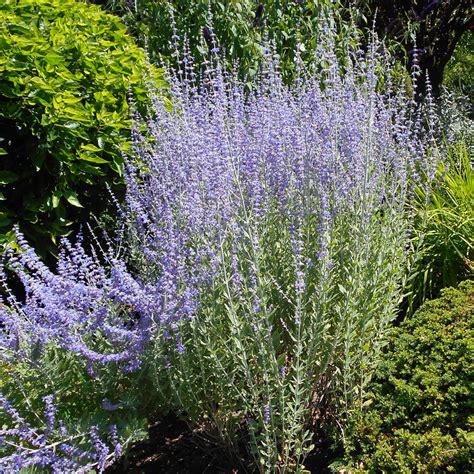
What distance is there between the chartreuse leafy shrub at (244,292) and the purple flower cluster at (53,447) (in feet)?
0.13

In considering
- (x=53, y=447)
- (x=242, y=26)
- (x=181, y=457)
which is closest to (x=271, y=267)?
(x=181, y=457)

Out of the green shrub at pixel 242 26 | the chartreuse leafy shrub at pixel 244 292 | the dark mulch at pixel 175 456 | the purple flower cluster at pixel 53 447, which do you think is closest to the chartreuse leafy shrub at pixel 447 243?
the chartreuse leafy shrub at pixel 244 292

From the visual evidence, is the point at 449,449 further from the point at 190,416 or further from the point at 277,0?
the point at 277,0

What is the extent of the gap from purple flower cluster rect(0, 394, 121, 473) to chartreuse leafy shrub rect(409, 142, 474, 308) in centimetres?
231

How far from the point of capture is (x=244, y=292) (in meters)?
2.41

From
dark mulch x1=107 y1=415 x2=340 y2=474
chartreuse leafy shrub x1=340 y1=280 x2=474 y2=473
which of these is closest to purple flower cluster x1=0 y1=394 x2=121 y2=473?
dark mulch x1=107 y1=415 x2=340 y2=474

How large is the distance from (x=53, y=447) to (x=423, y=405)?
1614mm

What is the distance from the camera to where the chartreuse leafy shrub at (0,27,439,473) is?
2.49 metres

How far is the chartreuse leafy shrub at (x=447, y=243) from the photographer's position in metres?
4.08

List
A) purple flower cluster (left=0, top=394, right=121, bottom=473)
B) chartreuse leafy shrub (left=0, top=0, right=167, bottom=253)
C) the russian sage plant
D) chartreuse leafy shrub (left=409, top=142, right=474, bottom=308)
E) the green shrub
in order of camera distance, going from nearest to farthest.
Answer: purple flower cluster (left=0, top=394, right=121, bottom=473) → the russian sage plant → chartreuse leafy shrub (left=0, top=0, right=167, bottom=253) → chartreuse leafy shrub (left=409, top=142, right=474, bottom=308) → the green shrub

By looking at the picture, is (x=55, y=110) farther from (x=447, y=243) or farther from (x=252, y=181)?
(x=447, y=243)

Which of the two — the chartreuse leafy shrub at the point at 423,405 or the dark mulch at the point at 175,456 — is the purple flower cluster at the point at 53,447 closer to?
the dark mulch at the point at 175,456

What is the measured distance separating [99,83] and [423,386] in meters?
2.83

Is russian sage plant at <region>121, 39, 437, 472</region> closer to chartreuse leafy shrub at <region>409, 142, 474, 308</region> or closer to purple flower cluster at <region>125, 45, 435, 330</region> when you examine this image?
purple flower cluster at <region>125, 45, 435, 330</region>
